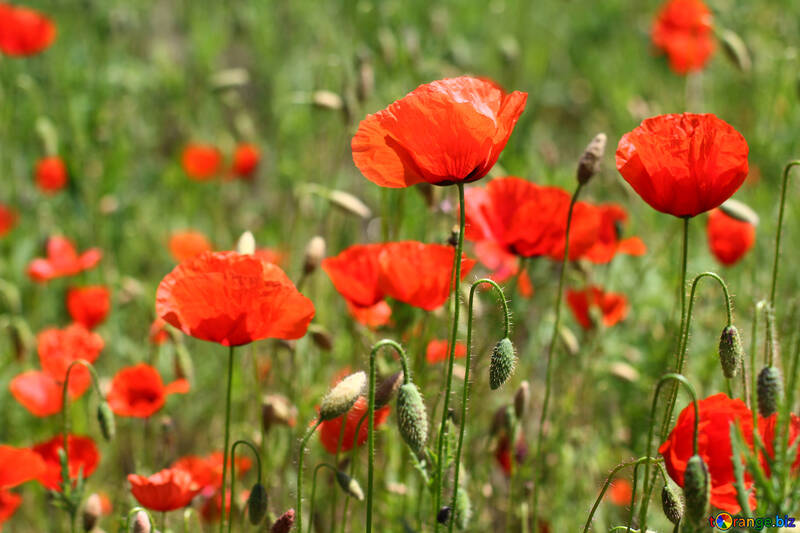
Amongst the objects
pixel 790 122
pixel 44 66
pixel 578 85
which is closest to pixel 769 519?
pixel 790 122

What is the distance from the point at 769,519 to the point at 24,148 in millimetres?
3946

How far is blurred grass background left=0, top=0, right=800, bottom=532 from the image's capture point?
8.25 feet

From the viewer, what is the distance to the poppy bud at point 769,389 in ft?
4.06

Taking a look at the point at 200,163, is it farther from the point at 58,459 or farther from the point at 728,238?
the point at 728,238

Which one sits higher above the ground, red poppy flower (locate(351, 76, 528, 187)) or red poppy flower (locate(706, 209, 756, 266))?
red poppy flower (locate(351, 76, 528, 187))

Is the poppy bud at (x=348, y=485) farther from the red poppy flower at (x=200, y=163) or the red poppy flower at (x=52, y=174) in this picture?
the red poppy flower at (x=200, y=163)

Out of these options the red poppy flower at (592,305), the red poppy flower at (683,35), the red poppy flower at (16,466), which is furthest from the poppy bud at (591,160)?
the red poppy flower at (683,35)

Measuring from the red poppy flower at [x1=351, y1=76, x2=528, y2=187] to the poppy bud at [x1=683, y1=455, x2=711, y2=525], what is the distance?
548 millimetres

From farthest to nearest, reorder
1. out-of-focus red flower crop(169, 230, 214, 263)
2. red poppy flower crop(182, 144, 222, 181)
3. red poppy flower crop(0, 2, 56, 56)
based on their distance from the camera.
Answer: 1. red poppy flower crop(182, 144, 222, 181)
2. red poppy flower crop(0, 2, 56, 56)
3. out-of-focus red flower crop(169, 230, 214, 263)

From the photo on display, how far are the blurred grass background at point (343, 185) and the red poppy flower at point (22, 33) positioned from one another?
0.47 ft

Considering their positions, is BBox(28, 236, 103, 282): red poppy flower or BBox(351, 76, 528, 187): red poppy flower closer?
BBox(351, 76, 528, 187): red poppy flower

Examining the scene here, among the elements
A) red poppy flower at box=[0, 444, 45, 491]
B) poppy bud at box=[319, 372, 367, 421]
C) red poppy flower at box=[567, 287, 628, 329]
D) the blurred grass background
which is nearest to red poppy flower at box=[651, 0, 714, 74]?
the blurred grass background

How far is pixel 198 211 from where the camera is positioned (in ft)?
14.7

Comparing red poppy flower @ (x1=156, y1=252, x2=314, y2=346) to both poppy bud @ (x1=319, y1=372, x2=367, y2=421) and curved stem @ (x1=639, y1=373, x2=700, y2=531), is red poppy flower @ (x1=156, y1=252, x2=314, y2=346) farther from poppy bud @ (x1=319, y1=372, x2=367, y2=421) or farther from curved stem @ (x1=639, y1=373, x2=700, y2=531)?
curved stem @ (x1=639, y1=373, x2=700, y2=531)
